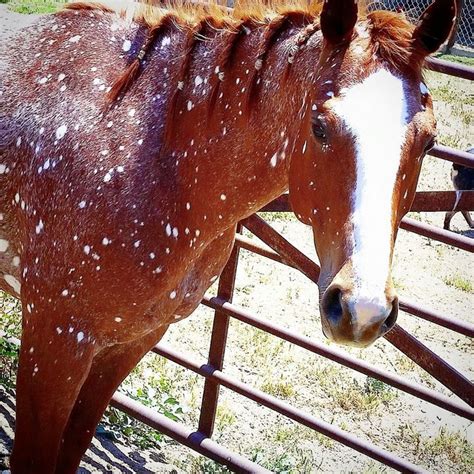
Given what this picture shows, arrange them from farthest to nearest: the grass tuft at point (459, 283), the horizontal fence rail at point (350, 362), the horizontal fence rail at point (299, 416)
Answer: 1. the grass tuft at point (459, 283)
2. the horizontal fence rail at point (299, 416)
3. the horizontal fence rail at point (350, 362)

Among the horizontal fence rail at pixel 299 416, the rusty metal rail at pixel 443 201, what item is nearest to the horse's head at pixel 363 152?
the rusty metal rail at pixel 443 201

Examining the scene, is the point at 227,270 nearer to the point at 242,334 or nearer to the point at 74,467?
the point at 74,467

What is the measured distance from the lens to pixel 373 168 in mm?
1750

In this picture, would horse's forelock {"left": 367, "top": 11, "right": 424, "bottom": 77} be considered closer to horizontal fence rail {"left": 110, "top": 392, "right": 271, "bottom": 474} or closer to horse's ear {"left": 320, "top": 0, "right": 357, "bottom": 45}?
horse's ear {"left": 320, "top": 0, "right": 357, "bottom": 45}

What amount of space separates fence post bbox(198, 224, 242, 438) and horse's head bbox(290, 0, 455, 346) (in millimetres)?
1373

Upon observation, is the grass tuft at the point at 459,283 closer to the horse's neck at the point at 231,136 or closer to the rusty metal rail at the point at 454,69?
the rusty metal rail at the point at 454,69

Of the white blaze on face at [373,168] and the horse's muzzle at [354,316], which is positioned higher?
the white blaze on face at [373,168]

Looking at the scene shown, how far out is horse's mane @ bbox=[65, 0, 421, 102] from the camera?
1.91 m

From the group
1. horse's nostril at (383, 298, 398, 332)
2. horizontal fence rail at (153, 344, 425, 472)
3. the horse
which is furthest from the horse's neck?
horizontal fence rail at (153, 344, 425, 472)

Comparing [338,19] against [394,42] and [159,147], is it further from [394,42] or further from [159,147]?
[159,147]

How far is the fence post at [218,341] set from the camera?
3369mm

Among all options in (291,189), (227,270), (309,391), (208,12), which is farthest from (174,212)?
(309,391)

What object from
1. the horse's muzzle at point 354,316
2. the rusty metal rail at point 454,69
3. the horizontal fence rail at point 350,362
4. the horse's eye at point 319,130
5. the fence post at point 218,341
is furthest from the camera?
the fence post at point 218,341

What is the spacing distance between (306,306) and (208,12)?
3347 millimetres
